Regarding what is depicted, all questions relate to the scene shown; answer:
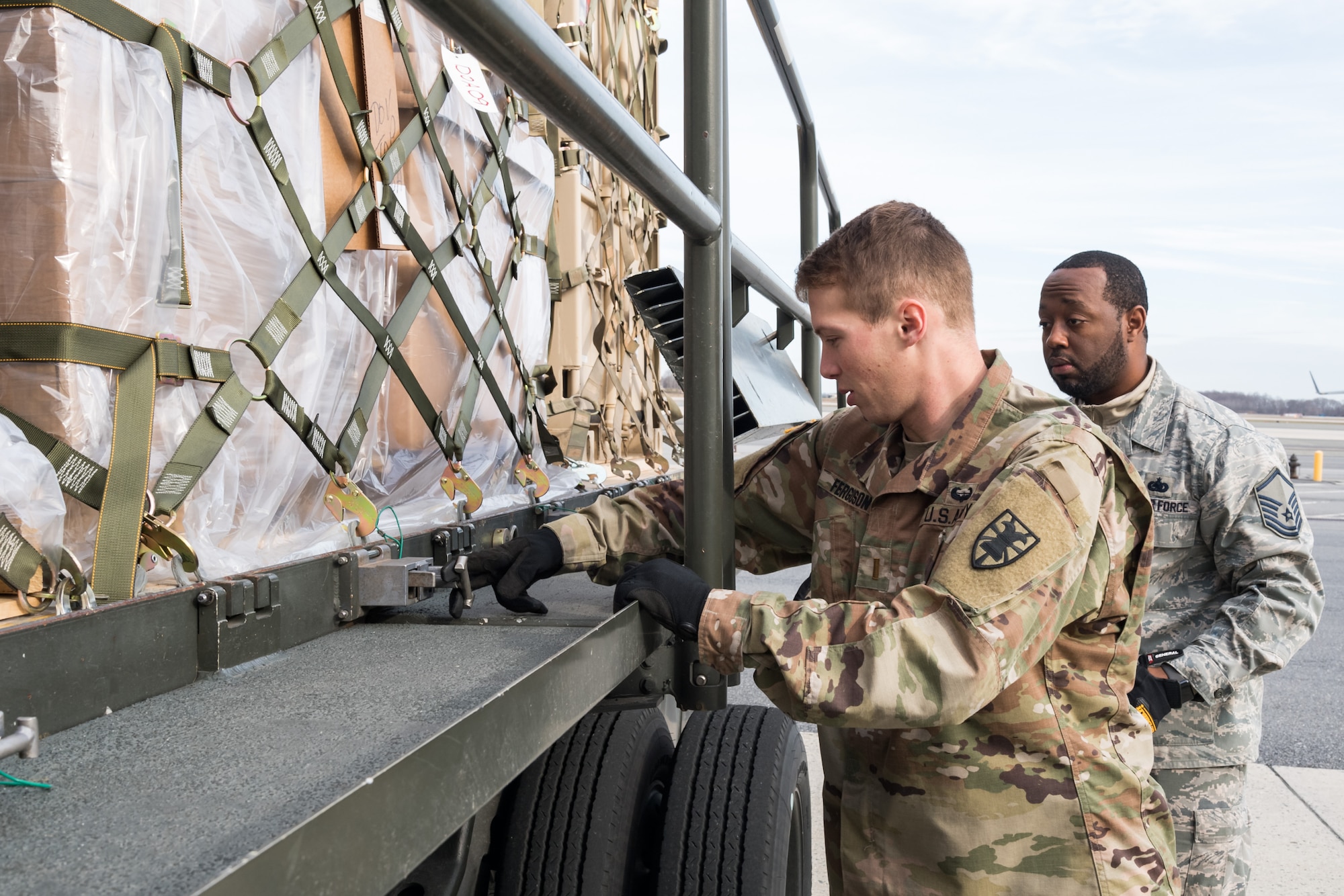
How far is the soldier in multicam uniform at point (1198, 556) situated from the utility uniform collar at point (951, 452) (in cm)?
63

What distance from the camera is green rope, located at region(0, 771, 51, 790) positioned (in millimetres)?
786

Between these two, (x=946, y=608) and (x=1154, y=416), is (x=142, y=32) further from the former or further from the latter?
(x=1154, y=416)

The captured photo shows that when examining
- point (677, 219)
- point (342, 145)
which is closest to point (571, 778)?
point (677, 219)

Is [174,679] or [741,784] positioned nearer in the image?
[174,679]

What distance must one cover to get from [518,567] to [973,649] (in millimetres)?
645

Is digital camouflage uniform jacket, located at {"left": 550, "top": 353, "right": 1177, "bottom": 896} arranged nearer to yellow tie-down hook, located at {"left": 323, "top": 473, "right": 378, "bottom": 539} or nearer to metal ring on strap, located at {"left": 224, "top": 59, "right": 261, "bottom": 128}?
yellow tie-down hook, located at {"left": 323, "top": 473, "right": 378, "bottom": 539}

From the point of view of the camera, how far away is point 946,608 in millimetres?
1333

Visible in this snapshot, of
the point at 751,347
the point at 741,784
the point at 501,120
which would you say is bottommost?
the point at 741,784

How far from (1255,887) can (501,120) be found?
2879 mm

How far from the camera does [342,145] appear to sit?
158 cm

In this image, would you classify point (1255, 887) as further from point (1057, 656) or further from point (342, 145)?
point (342, 145)

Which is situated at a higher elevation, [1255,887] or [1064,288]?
[1064,288]

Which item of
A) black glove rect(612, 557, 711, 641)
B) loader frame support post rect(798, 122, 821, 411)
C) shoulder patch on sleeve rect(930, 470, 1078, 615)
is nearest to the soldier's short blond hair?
shoulder patch on sleeve rect(930, 470, 1078, 615)

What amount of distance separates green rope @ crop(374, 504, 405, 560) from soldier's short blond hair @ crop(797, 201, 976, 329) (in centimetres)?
72
